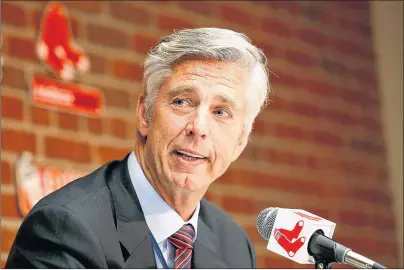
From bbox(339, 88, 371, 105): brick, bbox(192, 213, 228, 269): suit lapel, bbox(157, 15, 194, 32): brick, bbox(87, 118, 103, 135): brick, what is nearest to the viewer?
bbox(192, 213, 228, 269): suit lapel

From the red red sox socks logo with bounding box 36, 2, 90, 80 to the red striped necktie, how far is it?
105 centimetres

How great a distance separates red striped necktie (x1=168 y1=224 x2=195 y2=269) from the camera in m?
2.04

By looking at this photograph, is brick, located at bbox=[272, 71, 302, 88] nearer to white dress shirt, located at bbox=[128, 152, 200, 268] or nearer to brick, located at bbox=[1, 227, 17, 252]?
brick, located at bbox=[1, 227, 17, 252]

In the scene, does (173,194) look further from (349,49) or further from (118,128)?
(349,49)

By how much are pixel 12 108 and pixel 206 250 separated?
99cm

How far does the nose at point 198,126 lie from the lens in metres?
1.99

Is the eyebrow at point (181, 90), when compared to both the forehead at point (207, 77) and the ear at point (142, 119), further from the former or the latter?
the ear at point (142, 119)

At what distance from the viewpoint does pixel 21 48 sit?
9.37 feet

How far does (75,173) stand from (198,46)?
42.2 inches

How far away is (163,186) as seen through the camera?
206 centimetres

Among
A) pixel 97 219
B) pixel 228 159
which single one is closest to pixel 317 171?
pixel 228 159

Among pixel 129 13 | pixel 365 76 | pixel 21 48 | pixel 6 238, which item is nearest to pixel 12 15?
pixel 21 48

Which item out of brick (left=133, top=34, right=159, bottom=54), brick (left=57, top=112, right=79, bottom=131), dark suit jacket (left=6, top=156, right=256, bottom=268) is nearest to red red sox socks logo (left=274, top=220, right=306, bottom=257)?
dark suit jacket (left=6, top=156, right=256, bottom=268)

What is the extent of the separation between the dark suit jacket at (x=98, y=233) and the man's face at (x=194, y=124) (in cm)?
12
